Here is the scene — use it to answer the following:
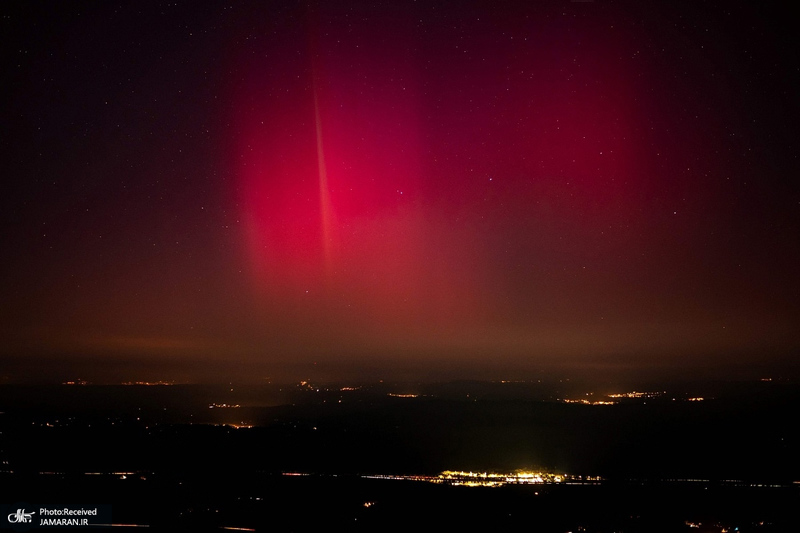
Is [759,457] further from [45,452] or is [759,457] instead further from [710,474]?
[45,452]

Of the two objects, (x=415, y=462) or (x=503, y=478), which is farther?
(x=415, y=462)

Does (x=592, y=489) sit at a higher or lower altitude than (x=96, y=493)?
lower

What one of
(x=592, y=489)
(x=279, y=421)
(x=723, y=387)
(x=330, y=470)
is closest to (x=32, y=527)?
(x=330, y=470)

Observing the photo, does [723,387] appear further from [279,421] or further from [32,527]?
[32,527]

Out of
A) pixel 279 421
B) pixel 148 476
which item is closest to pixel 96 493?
pixel 148 476

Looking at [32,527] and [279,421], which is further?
[279,421]

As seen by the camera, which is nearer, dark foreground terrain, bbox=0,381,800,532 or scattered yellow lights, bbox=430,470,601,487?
dark foreground terrain, bbox=0,381,800,532

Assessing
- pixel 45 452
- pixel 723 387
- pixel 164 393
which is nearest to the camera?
pixel 45 452

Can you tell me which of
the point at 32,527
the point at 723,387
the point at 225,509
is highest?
the point at 32,527

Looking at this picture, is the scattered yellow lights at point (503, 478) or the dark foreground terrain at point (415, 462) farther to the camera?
the scattered yellow lights at point (503, 478)

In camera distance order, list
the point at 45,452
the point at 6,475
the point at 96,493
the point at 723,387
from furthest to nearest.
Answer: the point at 723,387
the point at 45,452
the point at 6,475
the point at 96,493
